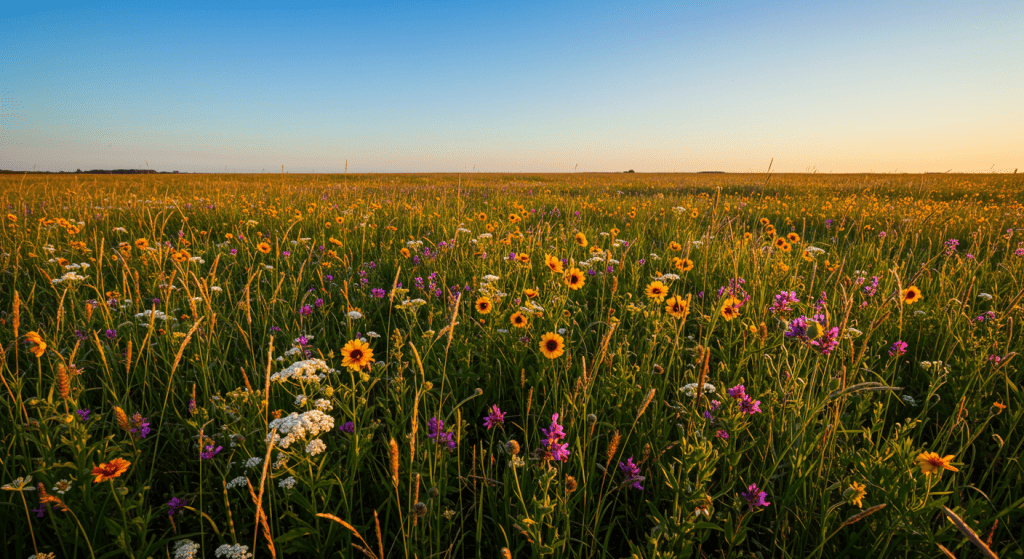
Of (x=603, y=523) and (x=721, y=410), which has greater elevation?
(x=721, y=410)

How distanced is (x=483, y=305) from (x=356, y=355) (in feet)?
3.31

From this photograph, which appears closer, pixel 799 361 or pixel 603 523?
pixel 603 523

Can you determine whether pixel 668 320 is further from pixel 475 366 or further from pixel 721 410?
pixel 475 366

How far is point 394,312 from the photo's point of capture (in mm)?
2920

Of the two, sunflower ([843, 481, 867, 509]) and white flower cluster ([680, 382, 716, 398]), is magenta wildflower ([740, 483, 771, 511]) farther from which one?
white flower cluster ([680, 382, 716, 398])

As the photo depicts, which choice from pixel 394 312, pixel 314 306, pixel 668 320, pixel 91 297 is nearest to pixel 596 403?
pixel 668 320

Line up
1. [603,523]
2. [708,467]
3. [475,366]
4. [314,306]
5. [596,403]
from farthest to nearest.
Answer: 1. [314,306]
2. [475,366]
3. [596,403]
4. [603,523]
5. [708,467]

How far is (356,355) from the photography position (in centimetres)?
164

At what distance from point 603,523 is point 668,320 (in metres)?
1.01

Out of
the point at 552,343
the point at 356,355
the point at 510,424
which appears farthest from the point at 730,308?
the point at 356,355

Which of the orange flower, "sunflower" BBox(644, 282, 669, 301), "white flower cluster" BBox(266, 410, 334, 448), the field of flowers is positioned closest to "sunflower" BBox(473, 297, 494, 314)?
the field of flowers

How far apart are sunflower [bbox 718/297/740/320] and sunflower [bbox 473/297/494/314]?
3.96 feet

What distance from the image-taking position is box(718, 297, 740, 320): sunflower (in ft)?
6.94

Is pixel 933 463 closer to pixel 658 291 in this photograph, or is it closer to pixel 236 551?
pixel 658 291
